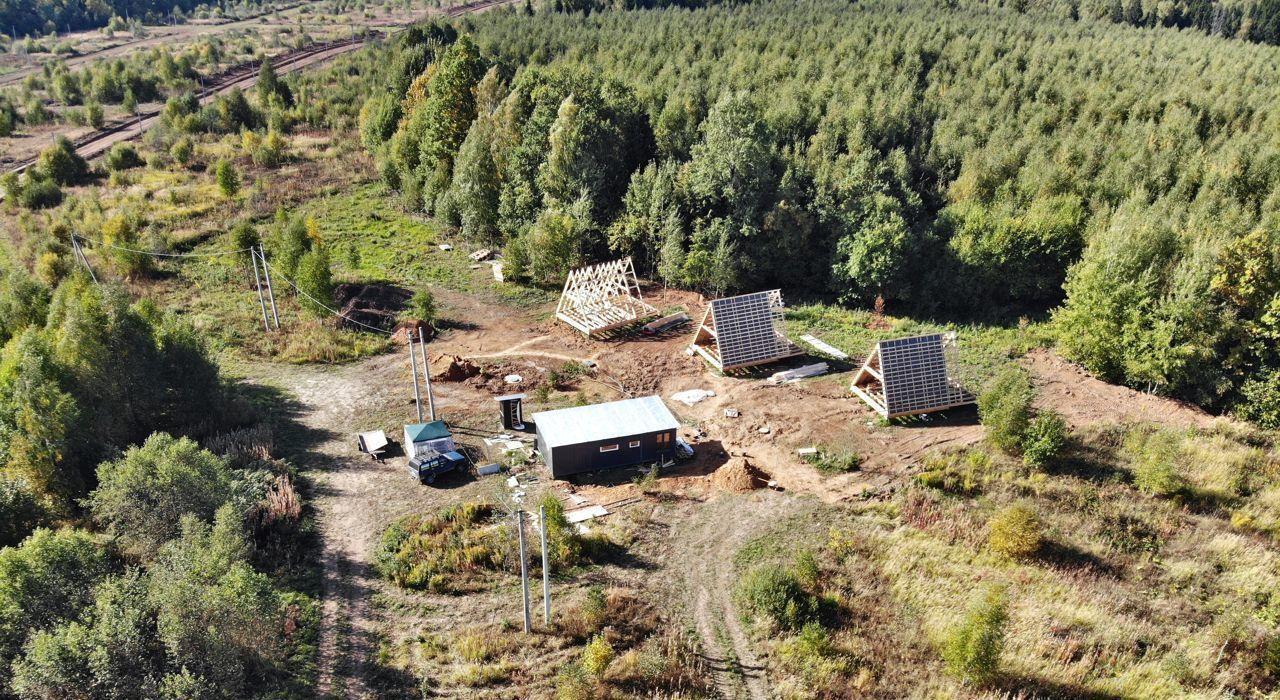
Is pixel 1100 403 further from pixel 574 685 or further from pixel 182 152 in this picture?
pixel 182 152

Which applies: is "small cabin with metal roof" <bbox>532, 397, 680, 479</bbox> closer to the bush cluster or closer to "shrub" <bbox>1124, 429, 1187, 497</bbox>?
the bush cluster

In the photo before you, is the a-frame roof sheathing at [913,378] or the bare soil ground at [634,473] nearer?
the bare soil ground at [634,473]

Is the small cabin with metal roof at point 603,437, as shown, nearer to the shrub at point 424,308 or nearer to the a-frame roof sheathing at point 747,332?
the a-frame roof sheathing at point 747,332

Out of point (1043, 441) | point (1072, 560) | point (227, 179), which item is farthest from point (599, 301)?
point (227, 179)

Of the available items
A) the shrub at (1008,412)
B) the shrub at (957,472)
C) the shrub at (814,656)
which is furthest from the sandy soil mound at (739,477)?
the shrub at (1008,412)

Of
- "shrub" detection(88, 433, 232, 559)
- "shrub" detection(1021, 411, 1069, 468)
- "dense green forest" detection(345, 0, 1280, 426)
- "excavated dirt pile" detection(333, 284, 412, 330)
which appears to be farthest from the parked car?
"shrub" detection(1021, 411, 1069, 468)

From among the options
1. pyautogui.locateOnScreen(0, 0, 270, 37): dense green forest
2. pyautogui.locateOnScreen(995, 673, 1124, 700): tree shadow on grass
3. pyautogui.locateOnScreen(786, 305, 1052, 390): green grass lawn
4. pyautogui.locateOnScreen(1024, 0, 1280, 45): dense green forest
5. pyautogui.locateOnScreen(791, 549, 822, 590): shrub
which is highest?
pyautogui.locateOnScreen(0, 0, 270, 37): dense green forest
